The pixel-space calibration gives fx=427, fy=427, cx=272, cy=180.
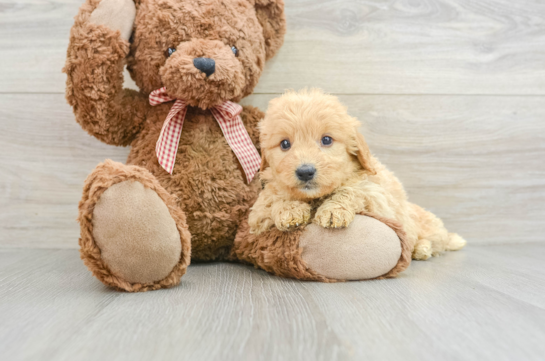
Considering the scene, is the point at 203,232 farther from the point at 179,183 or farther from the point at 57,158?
the point at 57,158

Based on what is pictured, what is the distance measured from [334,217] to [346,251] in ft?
0.22

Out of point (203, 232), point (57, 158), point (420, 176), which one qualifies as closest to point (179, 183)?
point (203, 232)

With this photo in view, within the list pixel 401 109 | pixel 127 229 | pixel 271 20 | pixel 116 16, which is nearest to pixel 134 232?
pixel 127 229

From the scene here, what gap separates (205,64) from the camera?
88 centimetres

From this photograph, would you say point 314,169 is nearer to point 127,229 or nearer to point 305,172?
point 305,172

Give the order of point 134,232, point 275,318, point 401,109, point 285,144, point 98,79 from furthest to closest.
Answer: point 401,109 < point 98,79 < point 285,144 < point 134,232 < point 275,318

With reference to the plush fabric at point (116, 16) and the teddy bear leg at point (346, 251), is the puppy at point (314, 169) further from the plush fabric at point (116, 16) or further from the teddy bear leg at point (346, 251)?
the plush fabric at point (116, 16)

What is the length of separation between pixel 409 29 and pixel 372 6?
129 millimetres

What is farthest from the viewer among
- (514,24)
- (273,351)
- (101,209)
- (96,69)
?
(514,24)

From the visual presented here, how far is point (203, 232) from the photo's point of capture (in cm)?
97

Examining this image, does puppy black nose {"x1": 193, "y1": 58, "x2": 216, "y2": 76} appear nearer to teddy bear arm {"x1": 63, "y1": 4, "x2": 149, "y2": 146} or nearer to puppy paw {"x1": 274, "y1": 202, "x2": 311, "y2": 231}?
teddy bear arm {"x1": 63, "y1": 4, "x2": 149, "y2": 146}

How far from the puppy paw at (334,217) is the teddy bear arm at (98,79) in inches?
20.6

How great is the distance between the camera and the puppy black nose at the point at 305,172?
2.50ft

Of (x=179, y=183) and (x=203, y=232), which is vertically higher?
(x=179, y=183)
